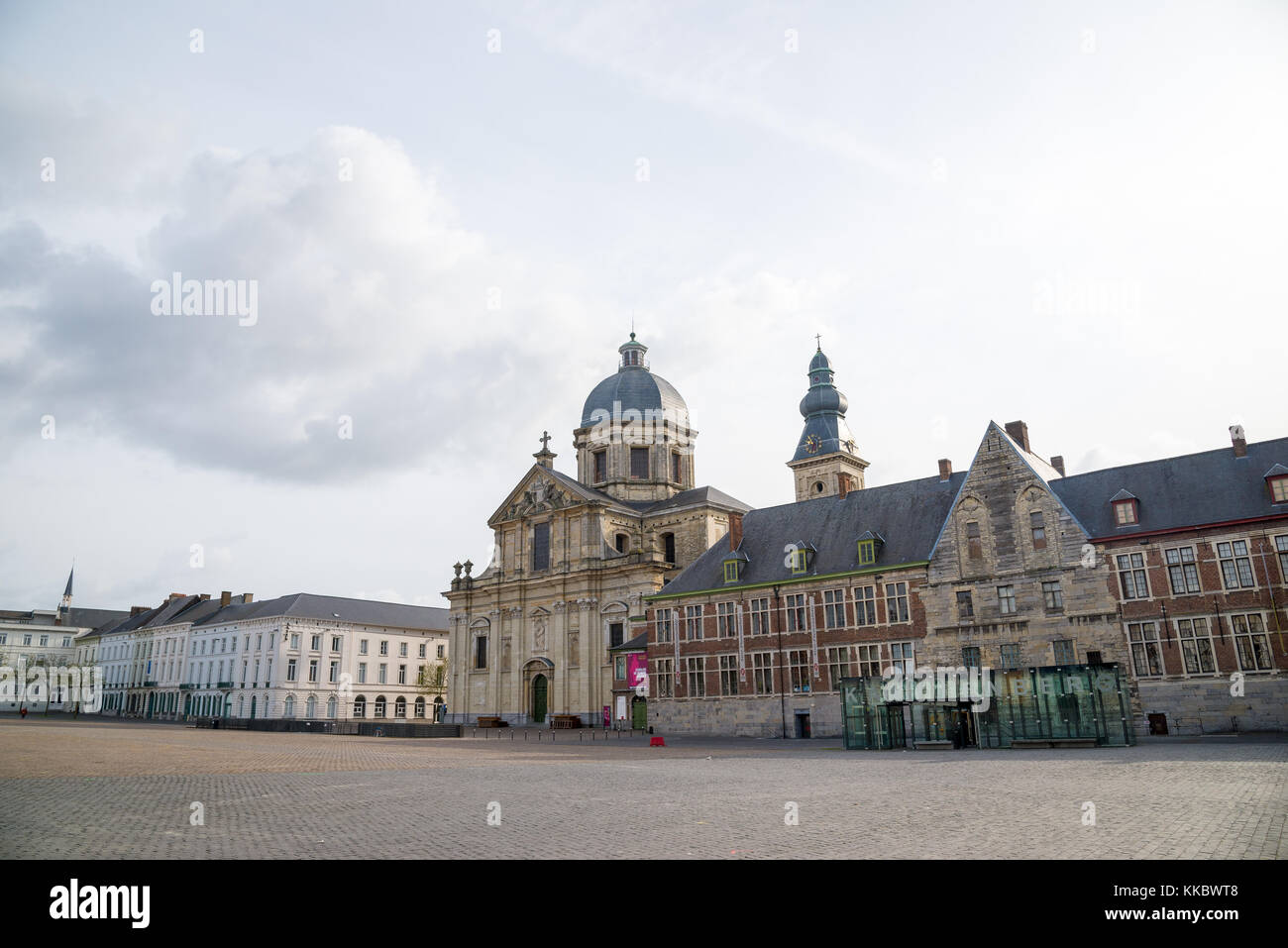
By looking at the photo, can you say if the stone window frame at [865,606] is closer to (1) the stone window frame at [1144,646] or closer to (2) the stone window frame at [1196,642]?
(1) the stone window frame at [1144,646]

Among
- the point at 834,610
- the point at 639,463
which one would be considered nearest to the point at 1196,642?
the point at 834,610

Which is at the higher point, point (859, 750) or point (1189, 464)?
point (1189, 464)

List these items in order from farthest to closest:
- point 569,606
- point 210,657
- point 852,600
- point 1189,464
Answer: point 210,657 → point 569,606 → point 852,600 → point 1189,464

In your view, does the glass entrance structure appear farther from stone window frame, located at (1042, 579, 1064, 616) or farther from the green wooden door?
the green wooden door

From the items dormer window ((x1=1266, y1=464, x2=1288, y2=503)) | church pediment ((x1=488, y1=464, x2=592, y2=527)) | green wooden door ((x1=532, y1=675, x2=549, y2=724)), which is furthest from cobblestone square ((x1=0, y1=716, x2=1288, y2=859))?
church pediment ((x1=488, y1=464, x2=592, y2=527))

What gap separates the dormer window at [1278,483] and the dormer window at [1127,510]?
456 centimetres

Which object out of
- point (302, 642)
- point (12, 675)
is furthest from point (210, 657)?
point (12, 675)

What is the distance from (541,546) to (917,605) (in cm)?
3636

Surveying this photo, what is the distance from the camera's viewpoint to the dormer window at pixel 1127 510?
1375 inches

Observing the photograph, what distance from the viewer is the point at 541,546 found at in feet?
227

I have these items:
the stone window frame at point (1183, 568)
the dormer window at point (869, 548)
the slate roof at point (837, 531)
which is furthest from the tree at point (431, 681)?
the stone window frame at point (1183, 568)

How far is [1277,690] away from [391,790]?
104 feet
